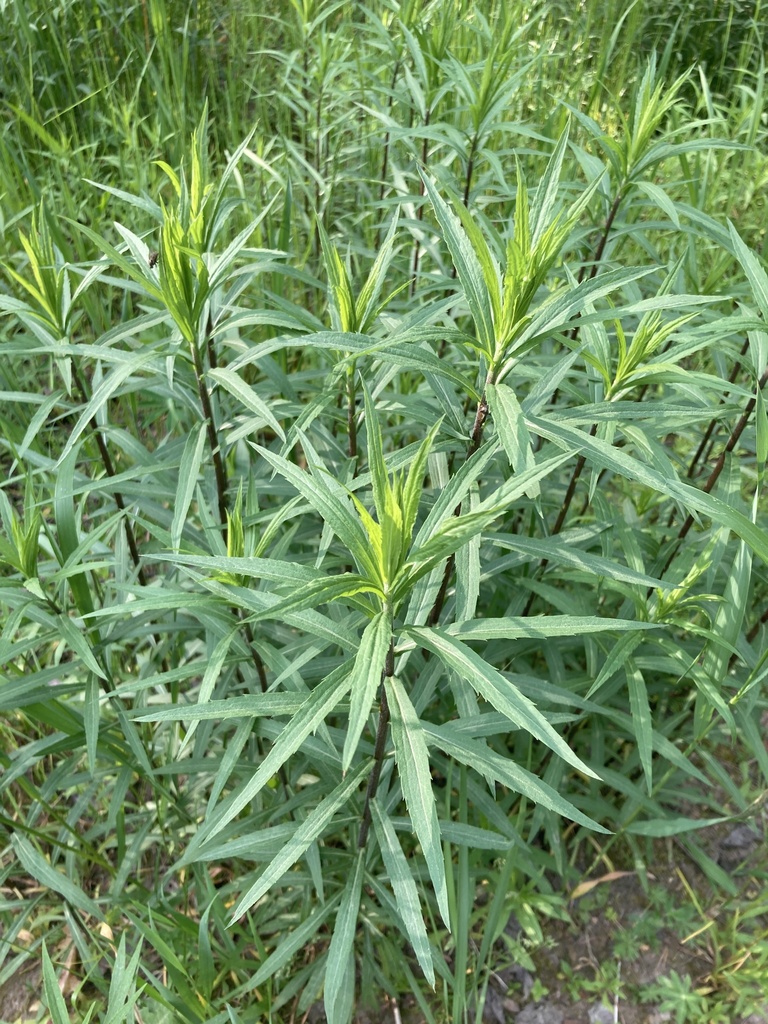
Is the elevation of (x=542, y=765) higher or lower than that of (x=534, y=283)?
lower

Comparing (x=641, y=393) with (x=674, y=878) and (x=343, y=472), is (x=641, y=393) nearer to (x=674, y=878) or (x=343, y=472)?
(x=343, y=472)

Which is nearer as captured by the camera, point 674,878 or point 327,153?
point 674,878

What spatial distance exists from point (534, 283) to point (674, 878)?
2.20 m

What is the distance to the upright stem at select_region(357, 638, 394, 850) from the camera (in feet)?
4.58

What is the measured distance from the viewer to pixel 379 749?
1.59 metres

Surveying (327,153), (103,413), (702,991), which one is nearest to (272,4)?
(327,153)

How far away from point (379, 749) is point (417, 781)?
1.18 feet

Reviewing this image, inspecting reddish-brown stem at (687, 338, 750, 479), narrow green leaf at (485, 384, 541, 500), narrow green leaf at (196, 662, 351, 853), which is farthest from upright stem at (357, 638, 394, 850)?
reddish-brown stem at (687, 338, 750, 479)

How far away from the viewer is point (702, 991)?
2389 millimetres

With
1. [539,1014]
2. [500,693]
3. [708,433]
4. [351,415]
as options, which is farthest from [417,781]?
[539,1014]

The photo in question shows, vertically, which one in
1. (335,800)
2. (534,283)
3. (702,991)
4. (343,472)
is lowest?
(702,991)

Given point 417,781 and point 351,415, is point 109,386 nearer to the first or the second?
point 351,415

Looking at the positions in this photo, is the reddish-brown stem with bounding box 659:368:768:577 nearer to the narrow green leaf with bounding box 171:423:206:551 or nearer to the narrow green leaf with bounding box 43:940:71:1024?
the narrow green leaf with bounding box 171:423:206:551

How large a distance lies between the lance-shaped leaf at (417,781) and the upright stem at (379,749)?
0.09ft
